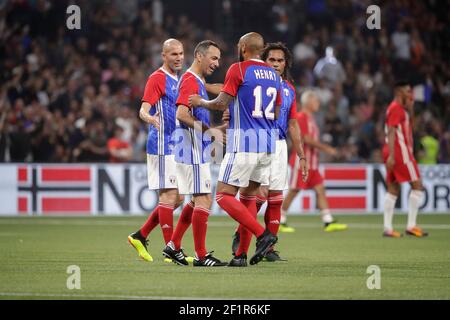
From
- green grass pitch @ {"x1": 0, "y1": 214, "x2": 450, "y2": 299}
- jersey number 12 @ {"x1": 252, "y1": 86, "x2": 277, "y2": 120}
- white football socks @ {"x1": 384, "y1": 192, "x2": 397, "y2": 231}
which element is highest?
jersey number 12 @ {"x1": 252, "y1": 86, "x2": 277, "y2": 120}

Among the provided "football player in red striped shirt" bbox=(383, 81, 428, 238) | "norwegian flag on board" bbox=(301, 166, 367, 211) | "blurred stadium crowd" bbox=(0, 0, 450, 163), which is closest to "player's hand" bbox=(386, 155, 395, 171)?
"football player in red striped shirt" bbox=(383, 81, 428, 238)

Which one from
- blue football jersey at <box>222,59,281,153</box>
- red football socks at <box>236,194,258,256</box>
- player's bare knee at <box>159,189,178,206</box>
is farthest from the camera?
player's bare knee at <box>159,189,178,206</box>

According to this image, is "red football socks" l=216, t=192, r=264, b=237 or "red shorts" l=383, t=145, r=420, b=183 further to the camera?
"red shorts" l=383, t=145, r=420, b=183

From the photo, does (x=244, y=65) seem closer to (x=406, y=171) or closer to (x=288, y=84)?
(x=288, y=84)

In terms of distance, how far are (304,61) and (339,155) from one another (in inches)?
139

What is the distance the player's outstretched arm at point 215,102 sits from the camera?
10164mm

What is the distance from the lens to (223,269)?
33.7ft

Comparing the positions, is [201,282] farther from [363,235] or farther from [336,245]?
[363,235]

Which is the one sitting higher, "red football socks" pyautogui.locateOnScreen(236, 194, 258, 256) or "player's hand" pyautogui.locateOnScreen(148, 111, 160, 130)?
"player's hand" pyautogui.locateOnScreen(148, 111, 160, 130)

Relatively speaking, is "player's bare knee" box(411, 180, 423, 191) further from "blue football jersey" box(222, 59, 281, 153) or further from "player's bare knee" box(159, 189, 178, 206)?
"blue football jersey" box(222, 59, 281, 153)

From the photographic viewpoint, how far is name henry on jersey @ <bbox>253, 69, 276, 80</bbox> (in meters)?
10.3

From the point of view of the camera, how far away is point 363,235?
1598cm

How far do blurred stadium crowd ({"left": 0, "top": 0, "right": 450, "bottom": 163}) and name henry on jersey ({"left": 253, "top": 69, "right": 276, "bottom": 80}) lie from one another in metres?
11.6

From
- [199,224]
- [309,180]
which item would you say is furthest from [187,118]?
[309,180]
